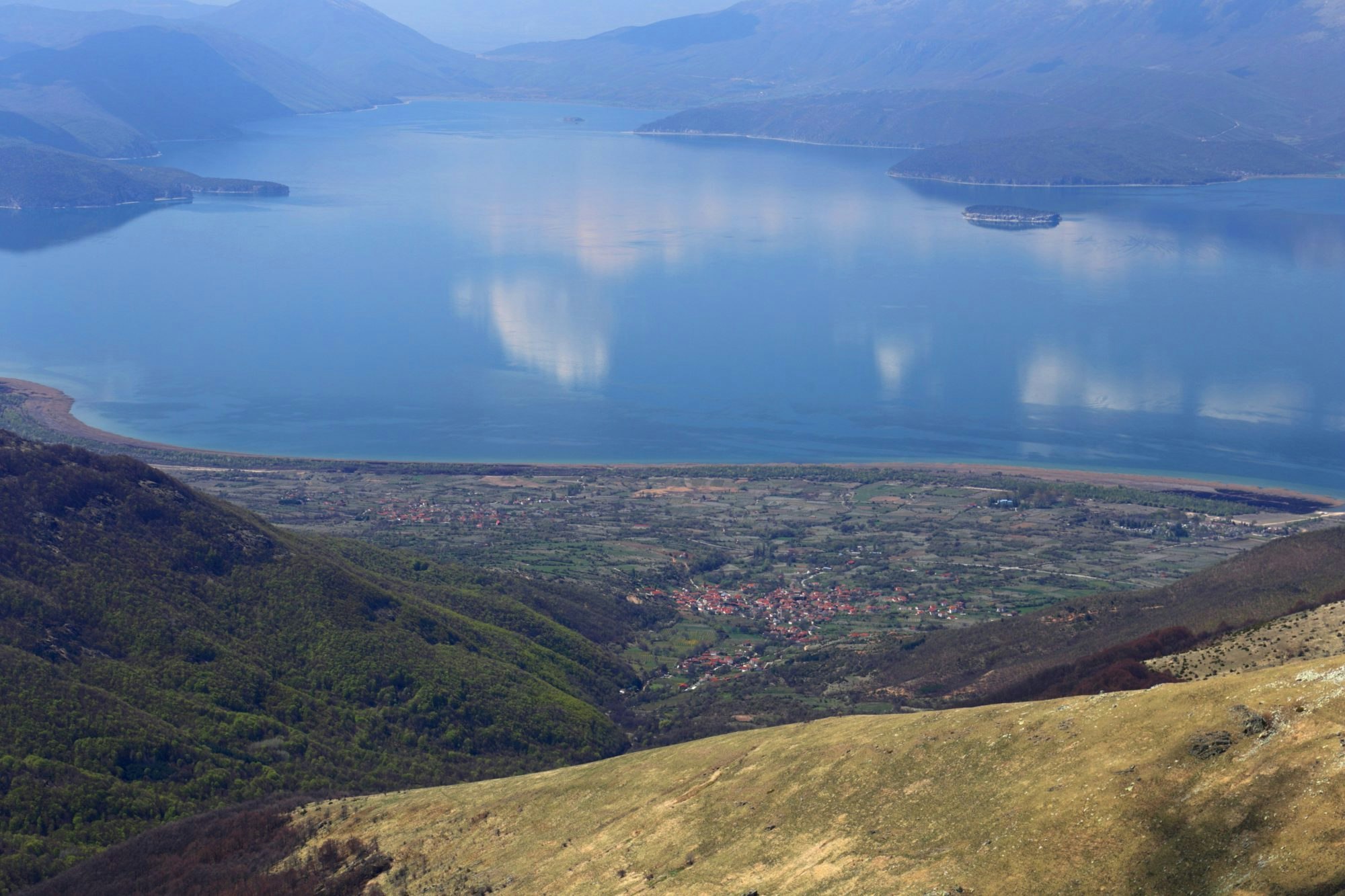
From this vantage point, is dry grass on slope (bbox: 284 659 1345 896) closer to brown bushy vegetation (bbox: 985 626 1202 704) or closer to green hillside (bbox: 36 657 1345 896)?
green hillside (bbox: 36 657 1345 896)

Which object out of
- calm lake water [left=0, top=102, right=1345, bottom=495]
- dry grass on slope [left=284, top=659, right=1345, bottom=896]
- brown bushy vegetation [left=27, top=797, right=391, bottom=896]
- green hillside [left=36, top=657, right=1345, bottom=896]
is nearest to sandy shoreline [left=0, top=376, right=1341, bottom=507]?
calm lake water [left=0, top=102, right=1345, bottom=495]

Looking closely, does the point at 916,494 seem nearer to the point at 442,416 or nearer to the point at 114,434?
the point at 442,416

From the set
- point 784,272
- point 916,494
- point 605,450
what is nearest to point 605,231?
point 784,272

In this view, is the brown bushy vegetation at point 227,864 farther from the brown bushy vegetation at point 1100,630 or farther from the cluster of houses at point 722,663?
the cluster of houses at point 722,663

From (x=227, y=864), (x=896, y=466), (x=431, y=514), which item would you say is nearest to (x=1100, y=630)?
(x=227, y=864)

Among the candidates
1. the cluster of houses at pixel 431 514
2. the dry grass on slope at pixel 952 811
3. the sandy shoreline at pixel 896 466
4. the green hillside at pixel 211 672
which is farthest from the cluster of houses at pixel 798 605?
the dry grass on slope at pixel 952 811
